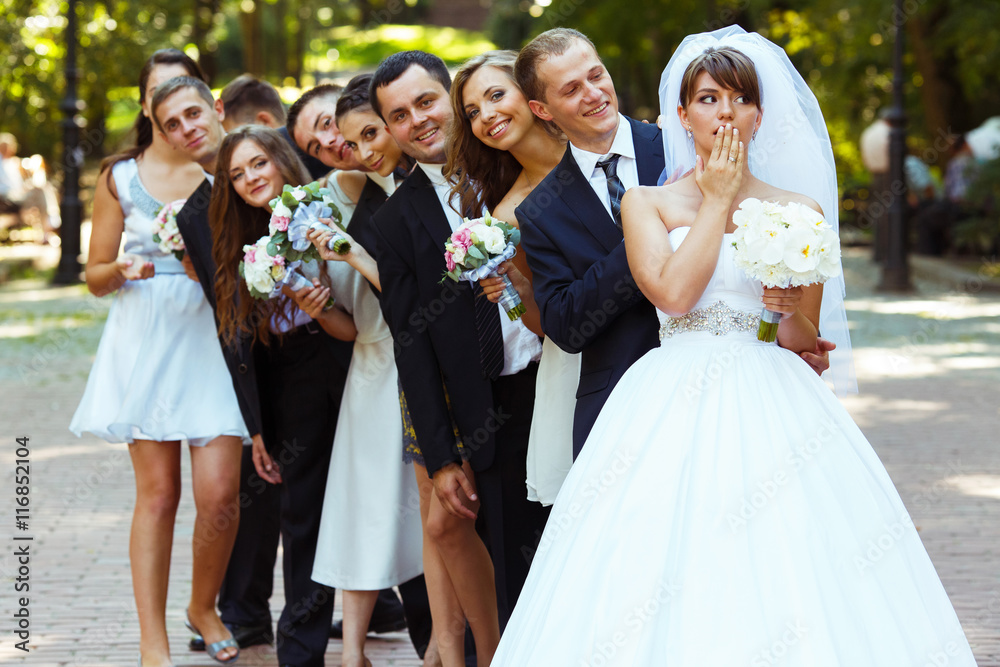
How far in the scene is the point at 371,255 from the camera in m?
4.33

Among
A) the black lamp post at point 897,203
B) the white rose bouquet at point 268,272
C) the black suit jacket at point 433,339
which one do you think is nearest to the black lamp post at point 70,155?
the black lamp post at point 897,203

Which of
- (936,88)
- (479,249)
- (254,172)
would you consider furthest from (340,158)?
(936,88)

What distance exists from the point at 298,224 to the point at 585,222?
1192 mm

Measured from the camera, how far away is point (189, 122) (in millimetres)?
4836

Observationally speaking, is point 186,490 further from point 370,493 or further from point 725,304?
point 725,304

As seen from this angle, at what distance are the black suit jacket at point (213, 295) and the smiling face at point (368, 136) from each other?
753mm

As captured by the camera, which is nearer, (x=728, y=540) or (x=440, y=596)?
(x=728, y=540)

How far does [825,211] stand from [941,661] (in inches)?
54.2

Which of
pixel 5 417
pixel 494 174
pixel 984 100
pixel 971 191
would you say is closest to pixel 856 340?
pixel 971 191

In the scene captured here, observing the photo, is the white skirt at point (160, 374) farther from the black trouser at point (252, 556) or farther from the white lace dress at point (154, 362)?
the black trouser at point (252, 556)

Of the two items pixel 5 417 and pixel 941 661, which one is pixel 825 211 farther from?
pixel 5 417

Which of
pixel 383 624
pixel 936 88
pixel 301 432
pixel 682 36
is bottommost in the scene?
pixel 383 624

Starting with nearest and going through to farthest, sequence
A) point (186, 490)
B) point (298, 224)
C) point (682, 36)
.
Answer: point (298, 224), point (186, 490), point (682, 36)

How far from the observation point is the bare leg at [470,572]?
13.6ft
